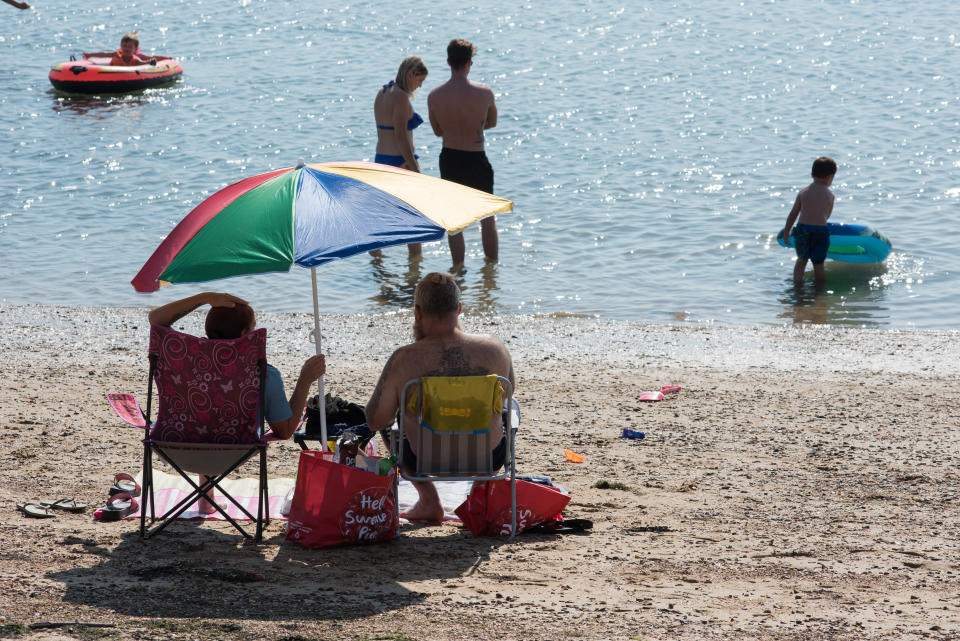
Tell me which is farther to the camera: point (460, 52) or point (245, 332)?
point (460, 52)

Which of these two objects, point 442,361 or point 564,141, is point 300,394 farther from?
point 564,141

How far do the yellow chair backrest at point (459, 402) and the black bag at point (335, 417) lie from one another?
0.93 metres

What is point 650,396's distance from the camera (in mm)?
7125

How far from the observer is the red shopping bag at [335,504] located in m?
4.47

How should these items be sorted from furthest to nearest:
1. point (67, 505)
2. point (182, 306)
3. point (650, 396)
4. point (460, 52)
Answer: point (460, 52) → point (650, 396) → point (67, 505) → point (182, 306)

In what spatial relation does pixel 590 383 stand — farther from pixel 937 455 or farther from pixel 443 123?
pixel 443 123

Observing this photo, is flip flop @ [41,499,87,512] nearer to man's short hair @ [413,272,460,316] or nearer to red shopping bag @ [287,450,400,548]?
red shopping bag @ [287,450,400,548]

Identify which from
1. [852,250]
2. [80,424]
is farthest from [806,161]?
[80,424]

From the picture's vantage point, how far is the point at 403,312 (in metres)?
9.92

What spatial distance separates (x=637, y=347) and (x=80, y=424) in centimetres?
447

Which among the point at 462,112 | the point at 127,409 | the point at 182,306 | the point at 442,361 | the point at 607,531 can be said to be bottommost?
Result: the point at 607,531

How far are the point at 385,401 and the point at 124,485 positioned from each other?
1456mm

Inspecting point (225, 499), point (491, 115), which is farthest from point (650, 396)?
point (491, 115)

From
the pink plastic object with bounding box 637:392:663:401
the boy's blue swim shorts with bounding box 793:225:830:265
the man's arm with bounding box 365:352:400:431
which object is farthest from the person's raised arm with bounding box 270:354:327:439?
the boy's blue swim shorts with bounding box 793:225:830:265
